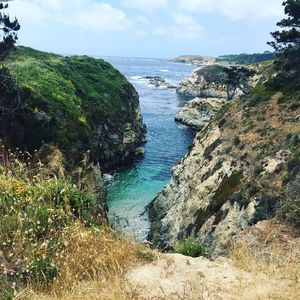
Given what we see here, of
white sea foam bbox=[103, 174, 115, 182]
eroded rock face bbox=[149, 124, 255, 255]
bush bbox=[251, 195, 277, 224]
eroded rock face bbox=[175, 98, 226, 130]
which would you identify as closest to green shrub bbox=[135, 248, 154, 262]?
eroded rock face bbox=[149, 124, 255, 255]

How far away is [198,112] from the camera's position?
3819 inches

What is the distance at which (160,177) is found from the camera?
5669 cm

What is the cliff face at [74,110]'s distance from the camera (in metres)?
37.5

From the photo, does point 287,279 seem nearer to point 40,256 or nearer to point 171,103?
point 40,256

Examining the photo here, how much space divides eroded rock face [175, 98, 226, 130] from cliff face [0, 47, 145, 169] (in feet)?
56.4

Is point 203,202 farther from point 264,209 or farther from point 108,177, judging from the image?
point 108,177

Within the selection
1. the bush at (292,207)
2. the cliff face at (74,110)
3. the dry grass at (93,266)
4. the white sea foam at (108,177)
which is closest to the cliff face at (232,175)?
the bush at (292,207)

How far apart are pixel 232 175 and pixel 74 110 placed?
73.9 ft

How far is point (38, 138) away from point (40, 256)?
3115 centimetres

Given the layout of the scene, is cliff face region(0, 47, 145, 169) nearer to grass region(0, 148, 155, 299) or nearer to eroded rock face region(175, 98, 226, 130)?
eroded rock face region(175, 98, 226, 130)

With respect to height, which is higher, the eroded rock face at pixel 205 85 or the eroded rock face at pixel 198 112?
the eroded rock face at pixel 205 85

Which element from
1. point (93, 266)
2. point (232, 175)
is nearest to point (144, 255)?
point (93, 266)

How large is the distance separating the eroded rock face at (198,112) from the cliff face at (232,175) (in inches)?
1785

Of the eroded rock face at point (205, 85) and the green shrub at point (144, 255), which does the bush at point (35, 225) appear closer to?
the green shrub at point (144, 255)
